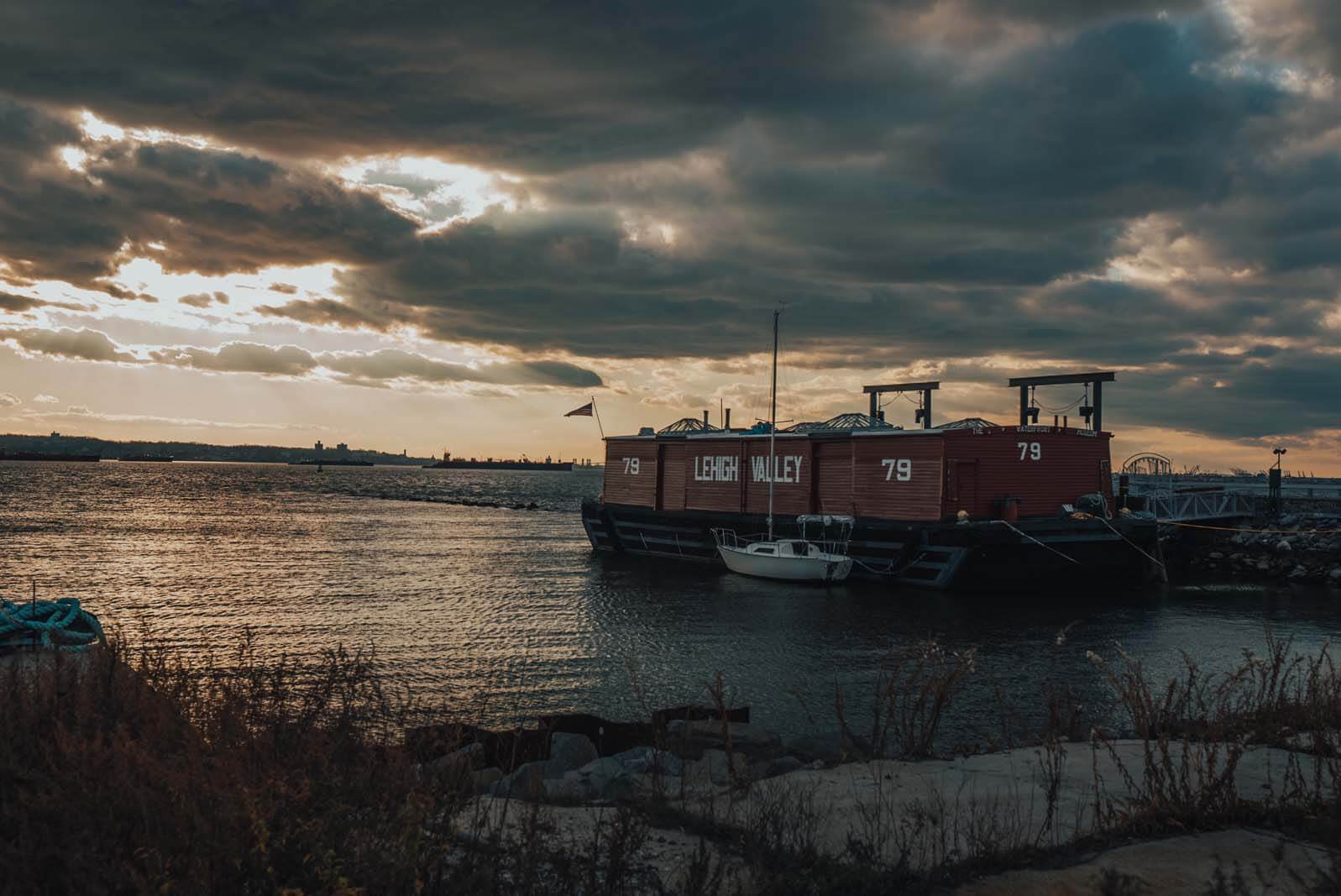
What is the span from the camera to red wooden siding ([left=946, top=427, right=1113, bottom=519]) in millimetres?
33969

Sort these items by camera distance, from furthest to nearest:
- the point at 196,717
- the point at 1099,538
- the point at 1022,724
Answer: the point at 1099,538 → the point at 1022,724 → the point at 196,717

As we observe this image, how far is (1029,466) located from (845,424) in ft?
25.7

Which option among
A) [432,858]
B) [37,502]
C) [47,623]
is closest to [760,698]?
[47,623]

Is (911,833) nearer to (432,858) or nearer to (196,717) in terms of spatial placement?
(432,858)

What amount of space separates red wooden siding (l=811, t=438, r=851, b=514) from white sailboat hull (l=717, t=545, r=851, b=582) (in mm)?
2764

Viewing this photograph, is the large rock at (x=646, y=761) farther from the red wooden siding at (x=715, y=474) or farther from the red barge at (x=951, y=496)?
the red wooden siding at (x=715, y=474)

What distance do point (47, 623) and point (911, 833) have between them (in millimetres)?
12059

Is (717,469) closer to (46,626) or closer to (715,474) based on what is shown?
(715,474)

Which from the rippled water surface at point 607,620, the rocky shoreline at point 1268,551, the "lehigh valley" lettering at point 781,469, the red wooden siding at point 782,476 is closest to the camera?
the rippled water surface at point 607,620

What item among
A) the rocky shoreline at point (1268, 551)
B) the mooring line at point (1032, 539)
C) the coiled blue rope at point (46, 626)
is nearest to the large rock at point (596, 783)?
the coiled blue rope at point (46, 626)

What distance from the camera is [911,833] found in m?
6.76

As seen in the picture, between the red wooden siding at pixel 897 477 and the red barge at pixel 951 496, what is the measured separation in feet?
0.14

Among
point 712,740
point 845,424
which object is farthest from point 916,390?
point 712,740

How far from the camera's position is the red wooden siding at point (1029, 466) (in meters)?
34.0
